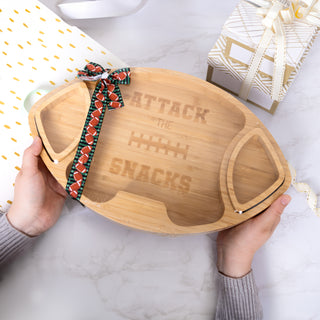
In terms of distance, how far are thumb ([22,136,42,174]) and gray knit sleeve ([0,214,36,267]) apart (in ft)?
0.35

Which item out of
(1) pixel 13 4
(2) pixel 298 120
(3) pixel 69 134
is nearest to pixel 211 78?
(2) pixel 298 120

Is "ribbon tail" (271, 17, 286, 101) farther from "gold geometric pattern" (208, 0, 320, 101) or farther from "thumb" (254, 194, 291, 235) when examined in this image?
"thumb" (254, 194, 291, 235)

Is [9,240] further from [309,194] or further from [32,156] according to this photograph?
[309,194]

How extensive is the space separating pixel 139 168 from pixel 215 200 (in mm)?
137

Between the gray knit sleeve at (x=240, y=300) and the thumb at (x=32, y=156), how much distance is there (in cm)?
38

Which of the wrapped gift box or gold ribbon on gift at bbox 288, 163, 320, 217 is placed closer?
the wrapped gift box

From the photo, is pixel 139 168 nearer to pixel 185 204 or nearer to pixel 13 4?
pixel 185 204

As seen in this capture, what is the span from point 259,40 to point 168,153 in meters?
0.24

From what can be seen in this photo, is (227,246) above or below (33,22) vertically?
below

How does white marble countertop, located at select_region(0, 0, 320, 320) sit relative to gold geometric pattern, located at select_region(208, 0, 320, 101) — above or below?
below

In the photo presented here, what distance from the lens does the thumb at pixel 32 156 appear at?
52 cm

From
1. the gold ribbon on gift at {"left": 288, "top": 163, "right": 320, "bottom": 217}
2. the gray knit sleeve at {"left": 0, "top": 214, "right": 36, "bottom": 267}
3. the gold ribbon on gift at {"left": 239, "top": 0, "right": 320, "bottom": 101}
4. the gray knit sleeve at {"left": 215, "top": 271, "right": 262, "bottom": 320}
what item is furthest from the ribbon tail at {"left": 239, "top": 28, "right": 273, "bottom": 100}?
the gray knit sleeve at {"left": 0, "top": 214, "right": 36, "bottom": 267}

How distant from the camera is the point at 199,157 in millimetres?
563

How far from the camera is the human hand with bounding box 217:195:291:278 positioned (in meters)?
0.52
